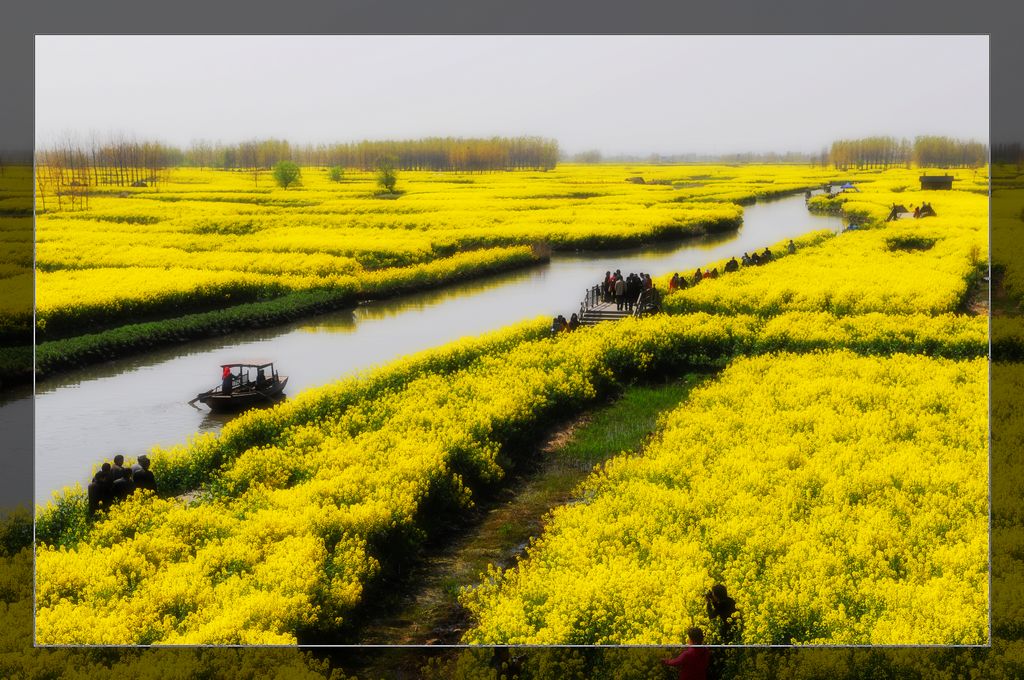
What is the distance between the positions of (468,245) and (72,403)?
20.3ft

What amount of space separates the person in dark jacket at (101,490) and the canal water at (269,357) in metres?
0.61

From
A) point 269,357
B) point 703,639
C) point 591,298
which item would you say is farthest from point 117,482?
point 591,298

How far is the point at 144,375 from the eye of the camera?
14312 millimetres

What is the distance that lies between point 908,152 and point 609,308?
800 centimetres

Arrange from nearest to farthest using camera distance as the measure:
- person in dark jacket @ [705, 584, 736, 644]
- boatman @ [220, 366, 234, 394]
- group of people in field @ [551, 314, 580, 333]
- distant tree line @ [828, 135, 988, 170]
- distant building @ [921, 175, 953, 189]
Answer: person in dark jacket @ [705, 584, 736, 644]
distant tree line @ [828, 135, 988, 170]
distant building @ [921, 175, 953, 189]
boatman @ [220, 366, 234, 394]
group of people in field @ [551, 314, 580, 333]

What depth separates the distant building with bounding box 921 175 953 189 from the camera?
39.8 feet

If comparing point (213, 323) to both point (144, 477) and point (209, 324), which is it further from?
point (144, 477)

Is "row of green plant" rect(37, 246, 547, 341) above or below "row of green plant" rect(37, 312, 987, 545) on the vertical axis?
above

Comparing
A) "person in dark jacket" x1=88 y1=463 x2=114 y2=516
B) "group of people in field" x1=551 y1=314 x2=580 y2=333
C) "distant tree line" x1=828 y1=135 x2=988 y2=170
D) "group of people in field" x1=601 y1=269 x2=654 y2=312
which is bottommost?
"person in dark jacket" x1=88 y1=463 x2=114 y2=516

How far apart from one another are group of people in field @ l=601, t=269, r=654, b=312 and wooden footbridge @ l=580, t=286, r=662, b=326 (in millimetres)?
44


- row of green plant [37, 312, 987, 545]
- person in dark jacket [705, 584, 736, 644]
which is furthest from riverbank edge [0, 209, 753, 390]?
person in dark jacket [705, 584, 736, 644]

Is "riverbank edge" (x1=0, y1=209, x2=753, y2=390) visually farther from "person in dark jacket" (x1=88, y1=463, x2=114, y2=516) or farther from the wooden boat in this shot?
"person in dark jacket" (x1=88, y1=463, x2=114, y2=516)

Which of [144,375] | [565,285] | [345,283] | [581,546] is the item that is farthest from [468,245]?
[581,546]

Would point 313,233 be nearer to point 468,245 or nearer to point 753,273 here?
point 468,245
